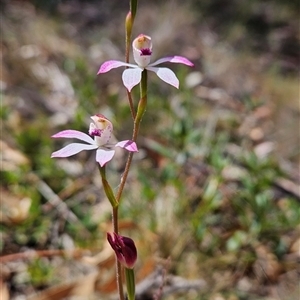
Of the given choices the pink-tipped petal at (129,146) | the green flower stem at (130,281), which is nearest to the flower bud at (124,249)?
the green flower stem at (130,281)

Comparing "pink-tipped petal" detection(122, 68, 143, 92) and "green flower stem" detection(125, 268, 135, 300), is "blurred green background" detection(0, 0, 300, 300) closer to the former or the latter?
"green flower stem" detection(125, 268, 135, 300)

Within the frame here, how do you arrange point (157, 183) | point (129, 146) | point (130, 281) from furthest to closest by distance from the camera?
point (157, 183) → point (130, 281) → point (129, 146)

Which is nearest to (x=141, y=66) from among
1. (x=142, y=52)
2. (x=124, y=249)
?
(x=142, y=52)

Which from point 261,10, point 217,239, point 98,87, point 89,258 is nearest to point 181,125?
point 217,239

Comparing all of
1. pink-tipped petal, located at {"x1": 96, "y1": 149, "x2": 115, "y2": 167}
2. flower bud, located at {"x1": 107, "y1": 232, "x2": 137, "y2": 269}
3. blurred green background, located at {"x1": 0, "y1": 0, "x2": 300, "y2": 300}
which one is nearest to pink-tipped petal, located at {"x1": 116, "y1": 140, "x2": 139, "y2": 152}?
pink-tipped petal, located at {"x1": 96, "y1": 149, "x2": 115, "y2": 167}

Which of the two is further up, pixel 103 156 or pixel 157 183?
pixel 157 183

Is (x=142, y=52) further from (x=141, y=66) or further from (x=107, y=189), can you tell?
(x=107, y=189)

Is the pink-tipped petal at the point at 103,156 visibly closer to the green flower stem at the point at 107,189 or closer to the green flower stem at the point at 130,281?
the green flower stem at the point at 107,189

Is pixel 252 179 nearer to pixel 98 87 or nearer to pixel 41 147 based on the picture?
pixel 41 147
